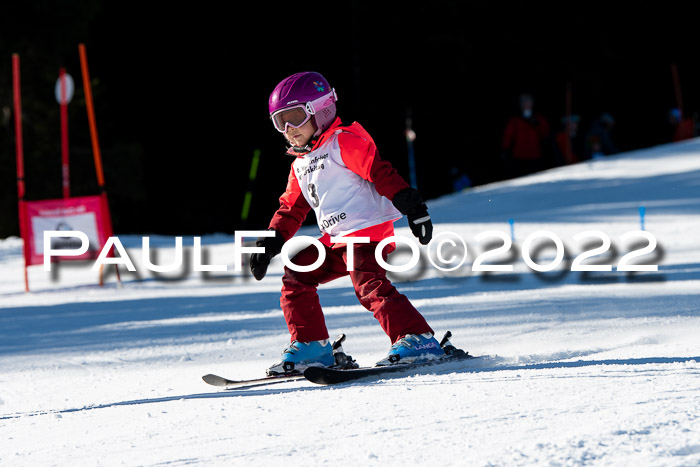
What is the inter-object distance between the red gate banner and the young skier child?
5.62m

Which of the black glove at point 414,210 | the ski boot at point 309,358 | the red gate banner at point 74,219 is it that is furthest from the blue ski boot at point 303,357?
the red gate banner at point 74,219

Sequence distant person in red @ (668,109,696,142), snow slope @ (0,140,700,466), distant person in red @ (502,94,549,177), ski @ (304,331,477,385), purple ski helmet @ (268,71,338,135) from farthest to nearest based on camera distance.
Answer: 1. distant person in red @ (668,109,696,142)
2. distant person in red @ (502,94,549,177)
3. purple ski helmet @ (268,71,338,135)
4. ski @ (304,331,477,385)
5. snow slope @ (0,140,700,466)

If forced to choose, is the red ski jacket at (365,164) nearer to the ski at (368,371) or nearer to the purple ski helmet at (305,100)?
the purple ski helmet at (305,100)

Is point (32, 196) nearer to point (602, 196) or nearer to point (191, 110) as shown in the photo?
point (191, 110)

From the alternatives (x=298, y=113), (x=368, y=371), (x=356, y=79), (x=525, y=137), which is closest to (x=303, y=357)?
(x=368, y=371)

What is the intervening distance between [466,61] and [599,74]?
3976 mm

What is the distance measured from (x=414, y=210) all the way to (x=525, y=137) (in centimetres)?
1129

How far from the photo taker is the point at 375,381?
413 cm


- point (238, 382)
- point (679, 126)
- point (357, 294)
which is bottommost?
point (238, 382)

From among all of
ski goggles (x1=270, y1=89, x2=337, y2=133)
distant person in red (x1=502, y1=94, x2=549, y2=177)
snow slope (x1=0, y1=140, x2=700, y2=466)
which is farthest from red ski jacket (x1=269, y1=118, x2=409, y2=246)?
distant person in red (x1=502, y1=94, x2=549, y2=177)

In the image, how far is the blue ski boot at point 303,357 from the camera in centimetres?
448

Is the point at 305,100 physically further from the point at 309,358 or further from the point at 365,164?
the point at 309,358

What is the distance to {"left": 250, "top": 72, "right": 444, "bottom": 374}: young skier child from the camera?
432cm

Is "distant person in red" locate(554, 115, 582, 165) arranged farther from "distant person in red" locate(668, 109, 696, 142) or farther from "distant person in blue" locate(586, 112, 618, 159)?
"distant person in red" locate(668, 109, 696, 142)
